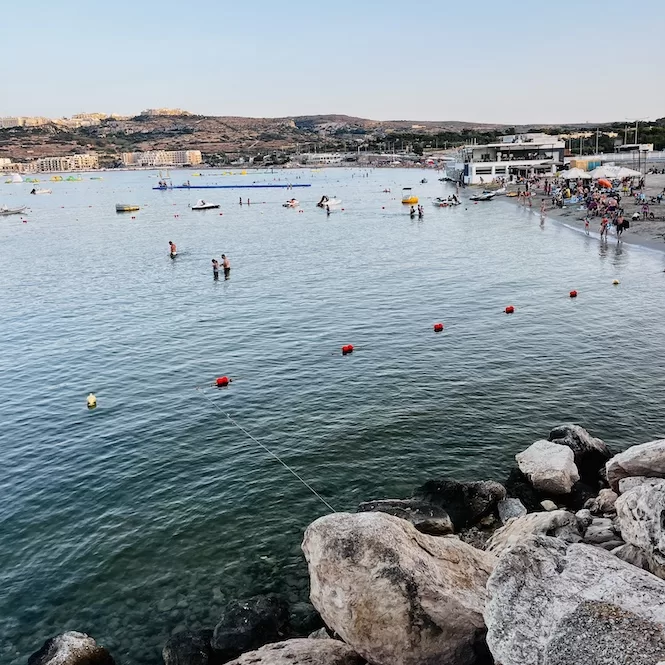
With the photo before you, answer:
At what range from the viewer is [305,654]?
10.6 meters

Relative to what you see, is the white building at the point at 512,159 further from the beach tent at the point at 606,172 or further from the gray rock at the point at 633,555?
the gray rock at the point at 633,555

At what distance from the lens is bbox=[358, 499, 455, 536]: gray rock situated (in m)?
15.8

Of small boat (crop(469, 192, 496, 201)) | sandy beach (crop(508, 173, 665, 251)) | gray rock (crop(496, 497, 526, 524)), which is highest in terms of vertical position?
small boat (crop(469, 192, 496, 201))

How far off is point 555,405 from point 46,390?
21461mm

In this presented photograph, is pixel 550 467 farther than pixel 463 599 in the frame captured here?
Yes

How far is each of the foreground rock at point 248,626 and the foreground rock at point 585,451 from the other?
10068mm

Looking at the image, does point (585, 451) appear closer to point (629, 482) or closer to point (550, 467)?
point (550, 467)

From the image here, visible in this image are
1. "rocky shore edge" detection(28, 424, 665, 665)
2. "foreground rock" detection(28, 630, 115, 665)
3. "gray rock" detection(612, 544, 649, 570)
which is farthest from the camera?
"foreground rock" detection(28, 630, 115, 665)

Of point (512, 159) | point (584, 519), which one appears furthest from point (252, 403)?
point (512, 159)

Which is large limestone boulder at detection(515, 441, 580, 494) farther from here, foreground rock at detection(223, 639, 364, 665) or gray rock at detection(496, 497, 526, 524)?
foreground rock at detection(223, 639, 364, 665)

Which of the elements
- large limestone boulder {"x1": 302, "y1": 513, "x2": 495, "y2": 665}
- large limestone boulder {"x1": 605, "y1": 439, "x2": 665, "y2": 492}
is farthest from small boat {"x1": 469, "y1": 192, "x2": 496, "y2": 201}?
large limestone boulder {"x1": 302, "y1": 513, "x2": 495, "y2": 665}

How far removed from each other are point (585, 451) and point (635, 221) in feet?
172

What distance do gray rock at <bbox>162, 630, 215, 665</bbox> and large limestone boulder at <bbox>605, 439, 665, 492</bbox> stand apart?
10662 mm

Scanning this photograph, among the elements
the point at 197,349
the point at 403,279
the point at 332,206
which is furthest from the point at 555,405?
the point at 332,206
